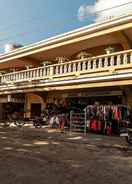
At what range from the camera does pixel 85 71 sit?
13.3m

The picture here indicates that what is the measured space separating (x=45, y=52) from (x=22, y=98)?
4737mm

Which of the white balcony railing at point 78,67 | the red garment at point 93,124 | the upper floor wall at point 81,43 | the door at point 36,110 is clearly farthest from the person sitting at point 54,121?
the door at point 36,110

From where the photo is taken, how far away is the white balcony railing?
12078 millimetres

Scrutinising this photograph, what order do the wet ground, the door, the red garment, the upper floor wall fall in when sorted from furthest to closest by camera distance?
the door → the red garment → the upper floor wall → the wet ground

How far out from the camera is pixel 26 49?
58.4ft

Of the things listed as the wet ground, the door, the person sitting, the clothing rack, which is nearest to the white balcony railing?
the clothing rack

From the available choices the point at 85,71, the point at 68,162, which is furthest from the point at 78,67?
the point at 68,162

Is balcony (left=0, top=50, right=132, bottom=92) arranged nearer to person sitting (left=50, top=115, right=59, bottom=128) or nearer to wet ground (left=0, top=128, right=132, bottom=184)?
person sitting (left=50, top=115, right=59, bottom=128)

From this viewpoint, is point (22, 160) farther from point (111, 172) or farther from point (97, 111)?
point (97, 111)

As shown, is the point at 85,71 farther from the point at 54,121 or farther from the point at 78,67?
the point at 54,121

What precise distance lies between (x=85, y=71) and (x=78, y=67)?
63 cm

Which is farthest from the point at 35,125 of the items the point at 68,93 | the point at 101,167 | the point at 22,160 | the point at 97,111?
the point at 101,167

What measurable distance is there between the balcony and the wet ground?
2921mm

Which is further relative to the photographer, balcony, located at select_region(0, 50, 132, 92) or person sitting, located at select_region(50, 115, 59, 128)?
person sitting, located at select_region(50, 115, 59, 128)
